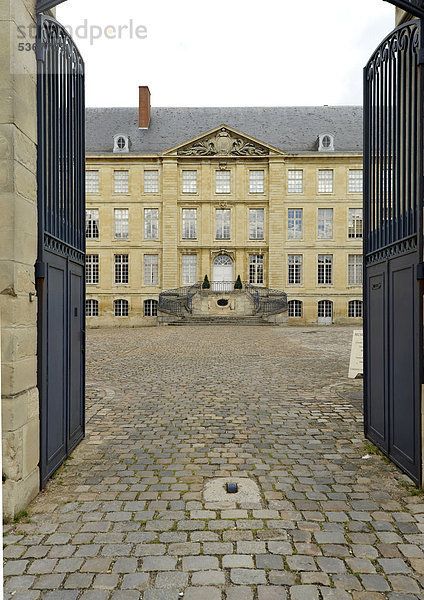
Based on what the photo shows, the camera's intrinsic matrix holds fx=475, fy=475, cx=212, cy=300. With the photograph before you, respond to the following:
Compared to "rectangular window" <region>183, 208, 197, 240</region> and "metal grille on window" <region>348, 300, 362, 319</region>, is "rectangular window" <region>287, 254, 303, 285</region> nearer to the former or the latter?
"metal grille on window" <region>348, 300, 362, 319</region>

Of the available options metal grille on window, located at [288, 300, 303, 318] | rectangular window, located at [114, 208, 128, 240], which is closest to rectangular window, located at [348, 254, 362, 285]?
metal grille on window, located at [288, 300, 303, 318]

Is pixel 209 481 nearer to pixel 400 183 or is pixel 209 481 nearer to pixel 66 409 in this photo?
pixel 66 409

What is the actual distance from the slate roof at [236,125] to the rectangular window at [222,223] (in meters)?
6.07

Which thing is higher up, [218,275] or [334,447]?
[218,275]

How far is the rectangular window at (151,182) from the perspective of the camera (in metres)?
35.6

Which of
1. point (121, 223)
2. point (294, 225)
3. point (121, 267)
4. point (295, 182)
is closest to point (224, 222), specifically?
point (294, 225)

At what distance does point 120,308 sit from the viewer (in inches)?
1405

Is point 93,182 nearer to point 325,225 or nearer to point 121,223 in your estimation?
point 121,223

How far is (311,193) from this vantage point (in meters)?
35.6

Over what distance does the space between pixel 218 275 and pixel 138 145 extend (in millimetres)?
11701

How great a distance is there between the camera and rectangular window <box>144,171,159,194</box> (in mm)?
35562

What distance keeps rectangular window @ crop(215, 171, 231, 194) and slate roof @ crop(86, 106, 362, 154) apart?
148 inches

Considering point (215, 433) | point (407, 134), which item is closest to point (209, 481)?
point (215, 433)

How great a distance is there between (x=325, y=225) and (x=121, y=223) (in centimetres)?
1548
